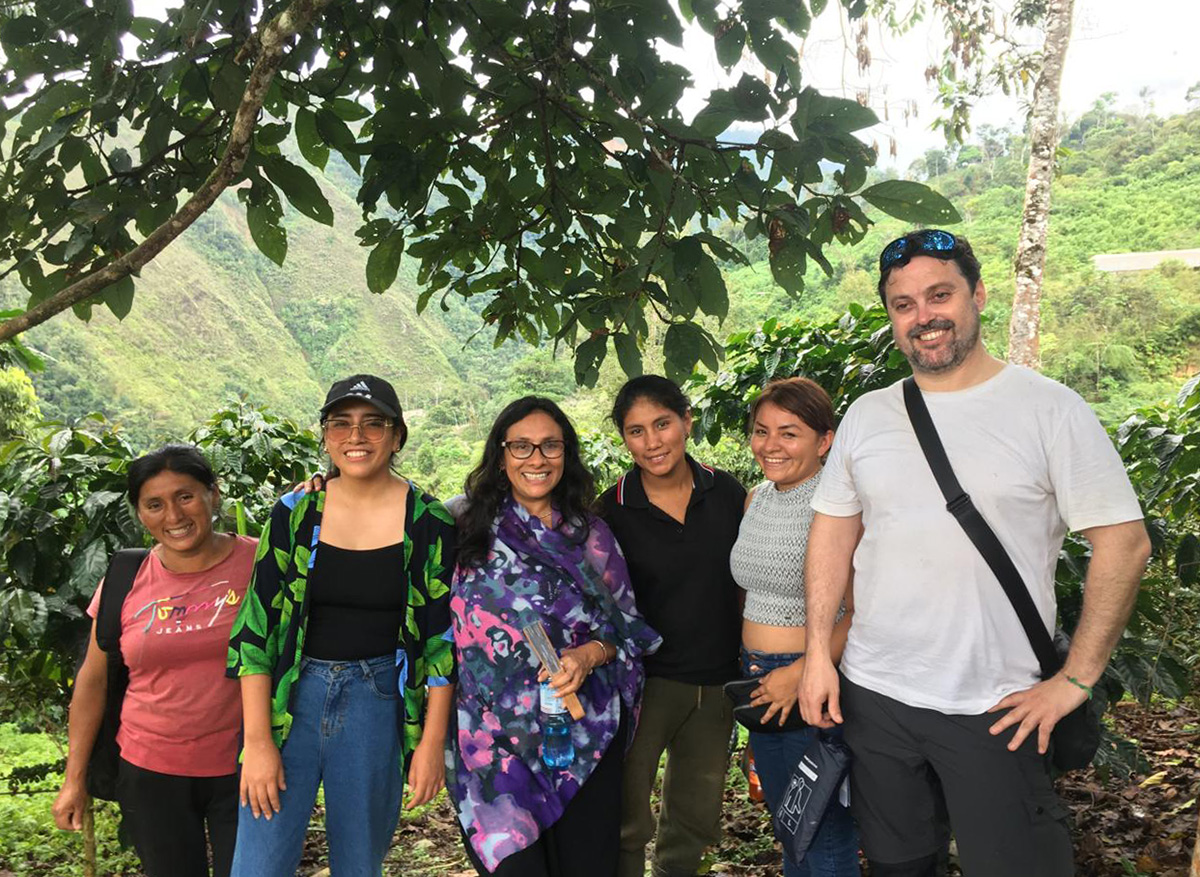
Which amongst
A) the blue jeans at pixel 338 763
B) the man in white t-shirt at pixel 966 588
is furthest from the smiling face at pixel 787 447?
the blue jeans at pixel 338 763

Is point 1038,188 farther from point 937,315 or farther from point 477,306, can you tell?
point 477,306

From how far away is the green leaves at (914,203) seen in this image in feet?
4.77

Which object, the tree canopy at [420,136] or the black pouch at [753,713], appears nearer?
the tree canopy at [420,136]

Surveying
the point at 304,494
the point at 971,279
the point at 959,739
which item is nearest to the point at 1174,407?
the point at 971,279

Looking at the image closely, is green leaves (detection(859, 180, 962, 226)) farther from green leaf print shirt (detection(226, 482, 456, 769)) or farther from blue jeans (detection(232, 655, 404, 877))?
blue jeans (detection(232, 655, 404, 877))

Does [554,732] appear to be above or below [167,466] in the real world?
below

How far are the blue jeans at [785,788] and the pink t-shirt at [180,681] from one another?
1.16 m

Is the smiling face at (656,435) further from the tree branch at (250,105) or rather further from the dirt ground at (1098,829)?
the dirt ground at (1098,829)

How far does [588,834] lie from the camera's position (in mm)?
1864

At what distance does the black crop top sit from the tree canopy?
673 mm

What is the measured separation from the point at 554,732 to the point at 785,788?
1.75 feet

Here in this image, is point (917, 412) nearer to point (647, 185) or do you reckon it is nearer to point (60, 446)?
point (647, 185)

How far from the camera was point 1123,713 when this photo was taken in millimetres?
4188

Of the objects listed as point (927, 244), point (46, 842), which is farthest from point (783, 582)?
point (46, 842)
